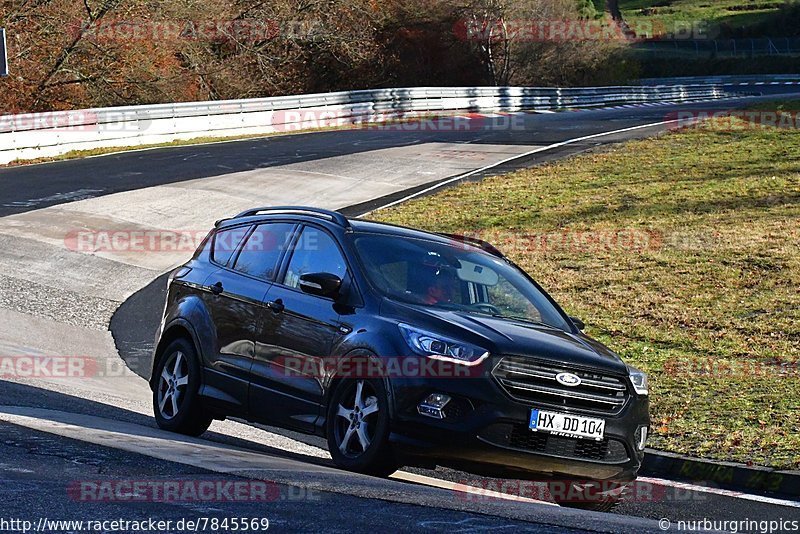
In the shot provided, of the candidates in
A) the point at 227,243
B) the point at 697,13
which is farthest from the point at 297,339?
the point at 697,13

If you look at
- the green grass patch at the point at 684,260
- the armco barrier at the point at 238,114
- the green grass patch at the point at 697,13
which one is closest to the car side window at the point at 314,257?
the green grass patch at the point at 684,260

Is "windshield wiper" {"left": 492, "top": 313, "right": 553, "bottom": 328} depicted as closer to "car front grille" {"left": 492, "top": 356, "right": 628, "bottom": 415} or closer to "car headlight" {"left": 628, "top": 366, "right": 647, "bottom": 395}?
"car headlight" {"left": 628, "top": 366, "right": 647, "bottom": 395}

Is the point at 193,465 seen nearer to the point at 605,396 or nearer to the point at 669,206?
the point at 605,396

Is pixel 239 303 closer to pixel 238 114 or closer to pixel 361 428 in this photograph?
pixel 361 428

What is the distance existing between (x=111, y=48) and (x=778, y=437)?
124 feet

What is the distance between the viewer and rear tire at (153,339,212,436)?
30.2 ft

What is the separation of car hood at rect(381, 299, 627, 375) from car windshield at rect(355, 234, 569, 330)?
0.73ft

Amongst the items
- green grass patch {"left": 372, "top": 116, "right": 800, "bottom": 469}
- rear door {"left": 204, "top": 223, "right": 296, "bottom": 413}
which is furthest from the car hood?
green grass patch {"left": 372, "top": 116, "right": 800, "bottom": 469}

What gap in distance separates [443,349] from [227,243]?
291 centimetres

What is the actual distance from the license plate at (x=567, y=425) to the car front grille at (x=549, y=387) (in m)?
0.06

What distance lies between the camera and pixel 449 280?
850cm

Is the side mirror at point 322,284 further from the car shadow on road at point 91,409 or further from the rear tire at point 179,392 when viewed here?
the rear tire at point 179,392

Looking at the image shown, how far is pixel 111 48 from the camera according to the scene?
144 feet

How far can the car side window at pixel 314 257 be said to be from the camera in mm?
8461
